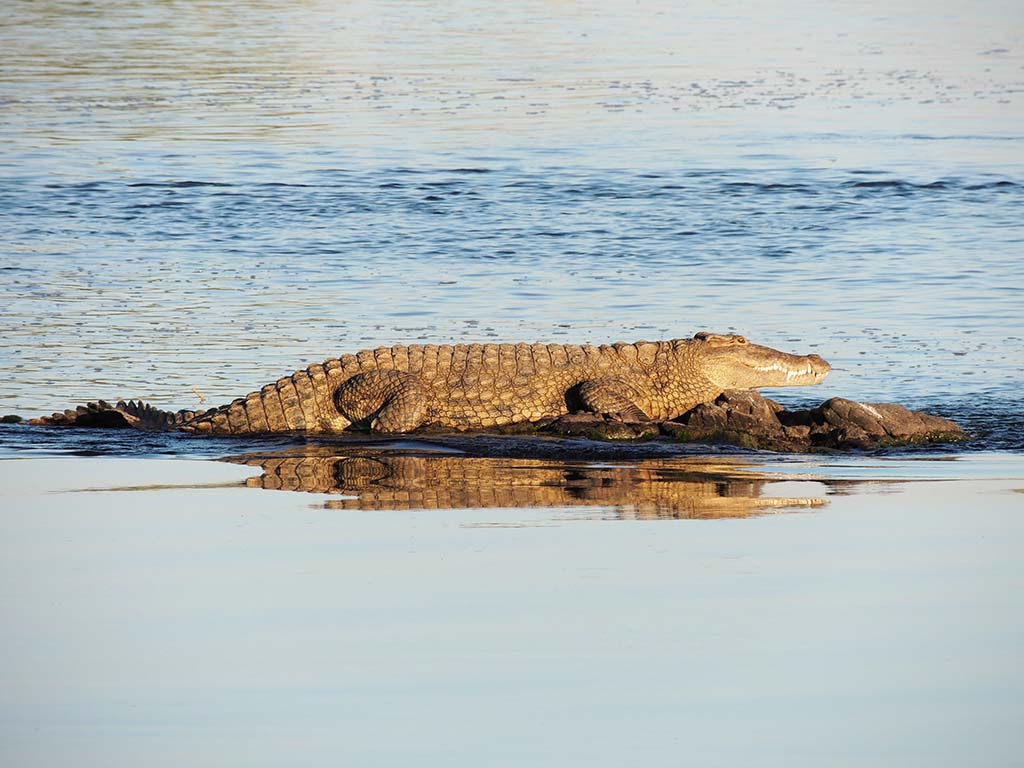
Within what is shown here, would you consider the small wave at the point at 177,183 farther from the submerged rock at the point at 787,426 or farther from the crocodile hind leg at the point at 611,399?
the submerged rock at the point at 787,426

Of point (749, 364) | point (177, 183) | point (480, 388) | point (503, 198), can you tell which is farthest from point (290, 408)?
point (177, 183)

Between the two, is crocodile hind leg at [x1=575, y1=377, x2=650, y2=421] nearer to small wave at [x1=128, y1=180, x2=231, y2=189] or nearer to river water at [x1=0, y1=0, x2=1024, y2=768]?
river water at [x1=0, y1=0, x2=1024, y2=768]

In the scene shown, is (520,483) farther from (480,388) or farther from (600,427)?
(480,388)

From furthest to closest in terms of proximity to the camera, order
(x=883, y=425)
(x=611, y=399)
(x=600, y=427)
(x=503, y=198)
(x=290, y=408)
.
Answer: (x=503, y=198) → (x=611, y=399) → (x=290, y=408) → (x=600, y=427) → (x=883, y=425)

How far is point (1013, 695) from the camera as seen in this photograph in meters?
6.50

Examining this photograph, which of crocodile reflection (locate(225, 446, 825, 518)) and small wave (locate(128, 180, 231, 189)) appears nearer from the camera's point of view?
crocodile reflection (locate(225, 446, 825, 518))

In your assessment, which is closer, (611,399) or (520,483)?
(520,483)

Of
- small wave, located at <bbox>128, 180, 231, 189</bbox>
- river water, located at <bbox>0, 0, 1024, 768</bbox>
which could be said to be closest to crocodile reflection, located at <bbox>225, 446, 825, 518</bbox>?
river water, located at <bbox>0, 0, 1024, 768</bbox>

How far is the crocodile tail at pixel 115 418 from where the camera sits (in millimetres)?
12719

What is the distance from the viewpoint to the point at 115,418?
12711 millimetres

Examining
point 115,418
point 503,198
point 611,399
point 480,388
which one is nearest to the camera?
point 115,418

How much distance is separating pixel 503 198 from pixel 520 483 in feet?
44.0

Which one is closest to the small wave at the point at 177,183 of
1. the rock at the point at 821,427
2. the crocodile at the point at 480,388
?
the crocodile at the point at 480,388

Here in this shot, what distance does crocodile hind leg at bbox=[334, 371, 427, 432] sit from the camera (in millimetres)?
12969
